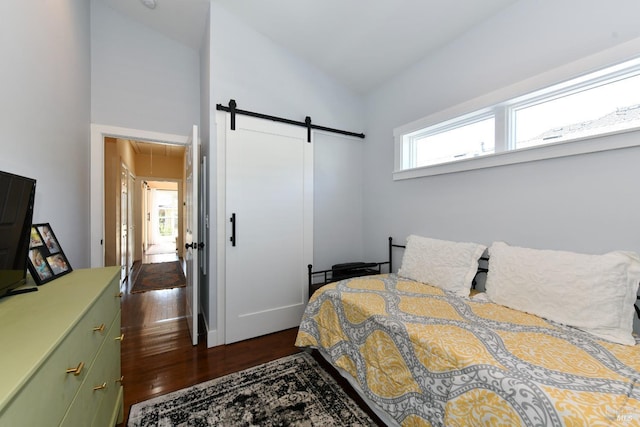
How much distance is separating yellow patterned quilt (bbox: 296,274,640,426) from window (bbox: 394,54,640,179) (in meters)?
1.09

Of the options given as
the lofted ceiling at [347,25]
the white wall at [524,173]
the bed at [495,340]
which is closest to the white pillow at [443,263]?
the bed at [495,340]

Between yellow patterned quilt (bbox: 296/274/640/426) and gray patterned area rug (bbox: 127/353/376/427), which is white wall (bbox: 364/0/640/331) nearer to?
yellow patterned quilt (bbox: 296/274/640/426)

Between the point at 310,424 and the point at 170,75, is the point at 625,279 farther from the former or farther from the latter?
the point at 170,75

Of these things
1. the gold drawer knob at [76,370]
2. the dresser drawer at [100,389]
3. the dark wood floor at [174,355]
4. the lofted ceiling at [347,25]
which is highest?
the lofted ceiling at [347,25]

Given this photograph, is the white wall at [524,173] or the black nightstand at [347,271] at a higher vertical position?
the white wall at [524,173]

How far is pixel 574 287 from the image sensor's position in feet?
4.68

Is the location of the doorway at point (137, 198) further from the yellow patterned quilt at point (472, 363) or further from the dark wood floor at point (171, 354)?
the yellow patterned quilt at point (472, 363)

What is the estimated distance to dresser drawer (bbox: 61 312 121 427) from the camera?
2.91ft

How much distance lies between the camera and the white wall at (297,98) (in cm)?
244

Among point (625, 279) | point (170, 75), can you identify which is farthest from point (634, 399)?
point (170, 75)

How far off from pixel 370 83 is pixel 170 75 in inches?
89.5

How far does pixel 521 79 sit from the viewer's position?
183cm

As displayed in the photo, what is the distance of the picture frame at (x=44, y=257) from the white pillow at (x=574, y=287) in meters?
2.54

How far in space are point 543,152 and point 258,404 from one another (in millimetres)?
2452
